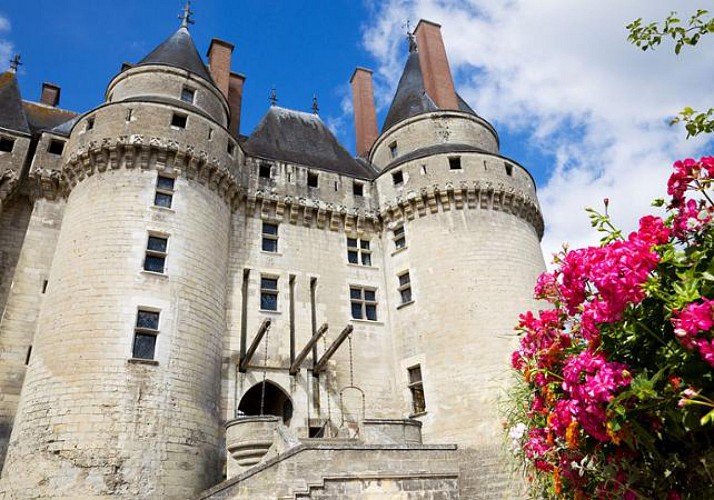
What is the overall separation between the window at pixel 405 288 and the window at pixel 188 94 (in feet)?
28.0

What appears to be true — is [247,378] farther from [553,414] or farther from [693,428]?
[693,428]

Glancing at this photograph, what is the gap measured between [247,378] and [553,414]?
448 inches

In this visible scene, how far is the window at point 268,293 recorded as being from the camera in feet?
51.8

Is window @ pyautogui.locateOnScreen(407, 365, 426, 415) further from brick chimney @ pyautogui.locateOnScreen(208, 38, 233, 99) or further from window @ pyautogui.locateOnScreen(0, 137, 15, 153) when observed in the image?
window @ pyautogui.locateOnScreen(0, 137, 15, 153)

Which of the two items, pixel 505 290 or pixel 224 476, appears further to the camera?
pixel 505 290

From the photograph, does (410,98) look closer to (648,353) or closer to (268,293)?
(268,293)

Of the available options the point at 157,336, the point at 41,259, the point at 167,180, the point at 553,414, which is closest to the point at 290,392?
the point at 157,336

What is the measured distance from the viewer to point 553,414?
4023 mm

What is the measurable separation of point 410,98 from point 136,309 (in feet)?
43.7

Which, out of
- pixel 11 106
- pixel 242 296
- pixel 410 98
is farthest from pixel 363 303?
pixel 11 106

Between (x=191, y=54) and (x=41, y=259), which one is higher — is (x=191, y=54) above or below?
above

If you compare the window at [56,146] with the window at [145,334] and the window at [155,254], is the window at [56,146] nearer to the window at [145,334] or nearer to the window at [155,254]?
the window at [155,254]

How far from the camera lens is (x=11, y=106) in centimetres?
1714

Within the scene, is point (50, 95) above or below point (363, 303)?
above
